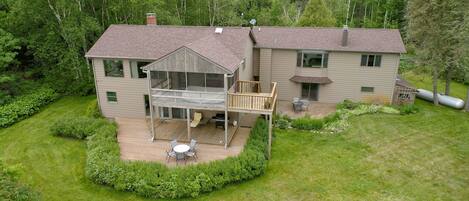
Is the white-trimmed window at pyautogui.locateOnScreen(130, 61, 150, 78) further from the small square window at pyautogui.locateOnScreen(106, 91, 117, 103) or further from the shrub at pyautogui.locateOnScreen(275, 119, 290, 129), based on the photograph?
the shrub at pyautogui.locateOnScreen(275, 119, 290, 129)

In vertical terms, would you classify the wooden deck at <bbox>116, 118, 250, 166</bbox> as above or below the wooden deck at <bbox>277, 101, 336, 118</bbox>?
below

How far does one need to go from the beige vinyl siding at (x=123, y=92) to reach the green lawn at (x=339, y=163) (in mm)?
3685

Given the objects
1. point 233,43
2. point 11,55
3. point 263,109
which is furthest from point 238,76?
point 11,55

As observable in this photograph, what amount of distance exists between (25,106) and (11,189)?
14.9 meters

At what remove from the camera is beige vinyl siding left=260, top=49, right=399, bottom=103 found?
23.1 m

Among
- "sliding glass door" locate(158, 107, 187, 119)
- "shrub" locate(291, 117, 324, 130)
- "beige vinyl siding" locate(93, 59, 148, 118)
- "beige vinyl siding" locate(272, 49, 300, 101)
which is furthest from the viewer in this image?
"beige vinyl siding" locate(272, 49, 300, 101)

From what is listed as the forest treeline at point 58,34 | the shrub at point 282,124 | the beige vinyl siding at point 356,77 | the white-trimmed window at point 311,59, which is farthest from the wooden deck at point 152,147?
the forest treeline at point 58,34

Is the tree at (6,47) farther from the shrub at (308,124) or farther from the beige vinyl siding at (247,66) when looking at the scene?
the shrub at (308,124)

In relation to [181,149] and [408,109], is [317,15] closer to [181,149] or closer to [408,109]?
[408,109]

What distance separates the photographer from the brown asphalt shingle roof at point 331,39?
2264 cm

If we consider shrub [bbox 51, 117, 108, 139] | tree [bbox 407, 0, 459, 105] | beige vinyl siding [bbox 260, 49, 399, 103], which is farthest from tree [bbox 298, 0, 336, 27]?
shrub [bbox 51, 117, 108, 139]

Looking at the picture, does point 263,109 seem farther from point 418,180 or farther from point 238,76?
point 418,180

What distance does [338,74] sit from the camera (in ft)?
78.1

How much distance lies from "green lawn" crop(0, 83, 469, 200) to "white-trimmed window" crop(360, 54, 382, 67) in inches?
151
